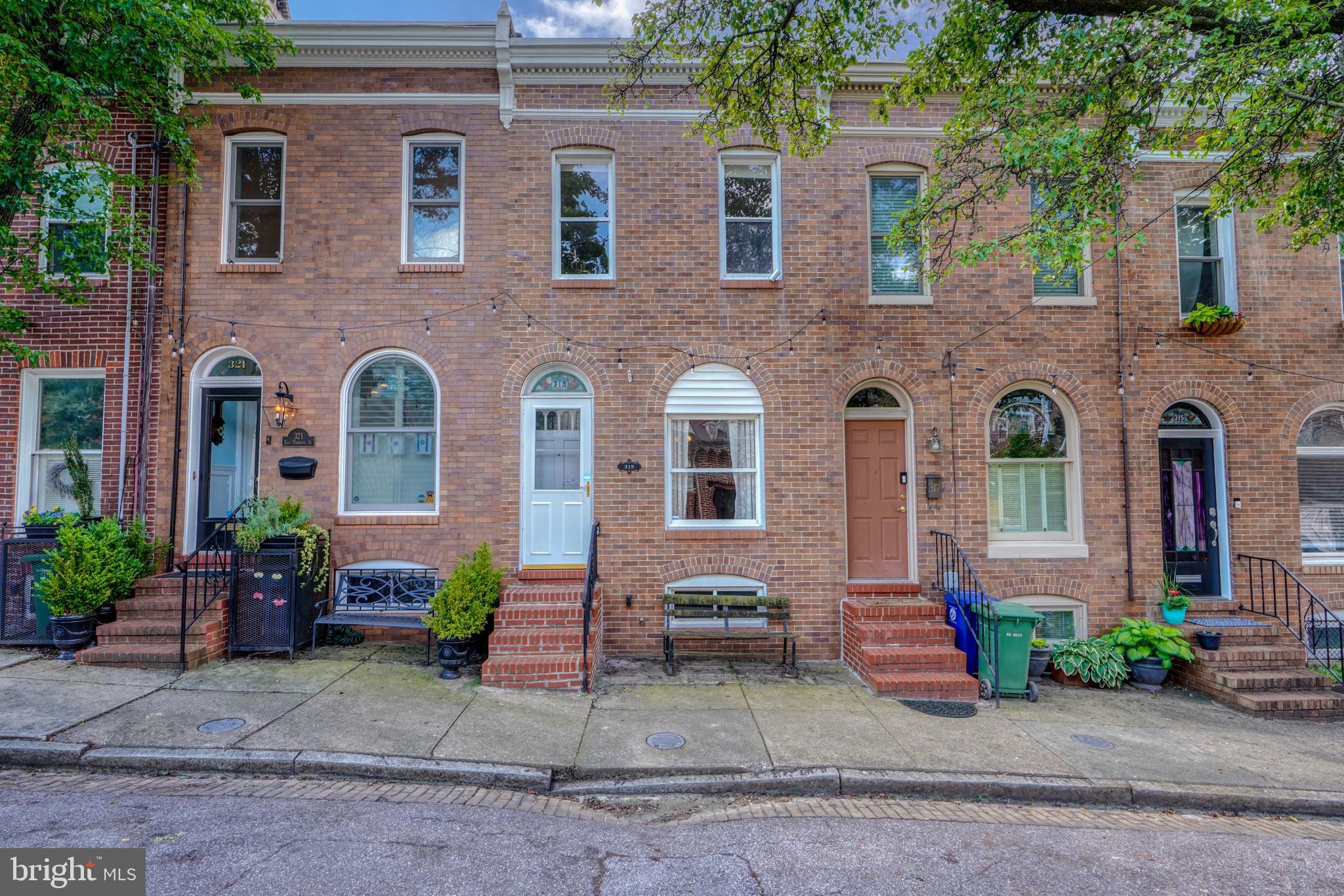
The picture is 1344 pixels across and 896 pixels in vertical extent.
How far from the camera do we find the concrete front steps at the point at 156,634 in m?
6.58

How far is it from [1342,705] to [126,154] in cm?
1573

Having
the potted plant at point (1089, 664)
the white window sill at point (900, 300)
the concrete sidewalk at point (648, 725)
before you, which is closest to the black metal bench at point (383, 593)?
the concrete sidewalk at point (648, 725)

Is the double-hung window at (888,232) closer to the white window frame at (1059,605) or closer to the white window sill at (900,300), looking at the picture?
the white window sill at (900,300)

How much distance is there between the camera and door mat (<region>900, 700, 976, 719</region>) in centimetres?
623

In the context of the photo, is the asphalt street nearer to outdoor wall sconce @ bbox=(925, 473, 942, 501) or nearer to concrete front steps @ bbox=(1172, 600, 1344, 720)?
concrete front steps @ bbox=(1172, 600, 1344, 720)

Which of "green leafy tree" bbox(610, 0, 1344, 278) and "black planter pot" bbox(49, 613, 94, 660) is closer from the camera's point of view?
"green leafy tree" bbox(610, 0, 1344, 278)

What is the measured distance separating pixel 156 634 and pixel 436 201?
237 inches

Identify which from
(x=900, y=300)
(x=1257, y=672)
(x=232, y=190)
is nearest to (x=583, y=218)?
(x=900, y=300)

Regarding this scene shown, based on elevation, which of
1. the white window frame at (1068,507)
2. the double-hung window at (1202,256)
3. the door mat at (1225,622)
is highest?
the double-hung window at (1202,256)

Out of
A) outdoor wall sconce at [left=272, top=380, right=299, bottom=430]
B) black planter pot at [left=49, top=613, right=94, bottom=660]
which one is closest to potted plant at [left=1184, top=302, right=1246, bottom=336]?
outdoor wall sconce at [left=272, top=380, right=299, bottom=430]

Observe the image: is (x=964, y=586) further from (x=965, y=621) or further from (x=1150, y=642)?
(x=1150, y=642)

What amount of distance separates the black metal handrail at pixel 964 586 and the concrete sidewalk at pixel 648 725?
1.79ft

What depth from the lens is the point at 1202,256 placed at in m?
8.80

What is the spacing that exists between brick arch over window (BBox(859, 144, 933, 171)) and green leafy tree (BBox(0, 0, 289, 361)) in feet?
24.5
